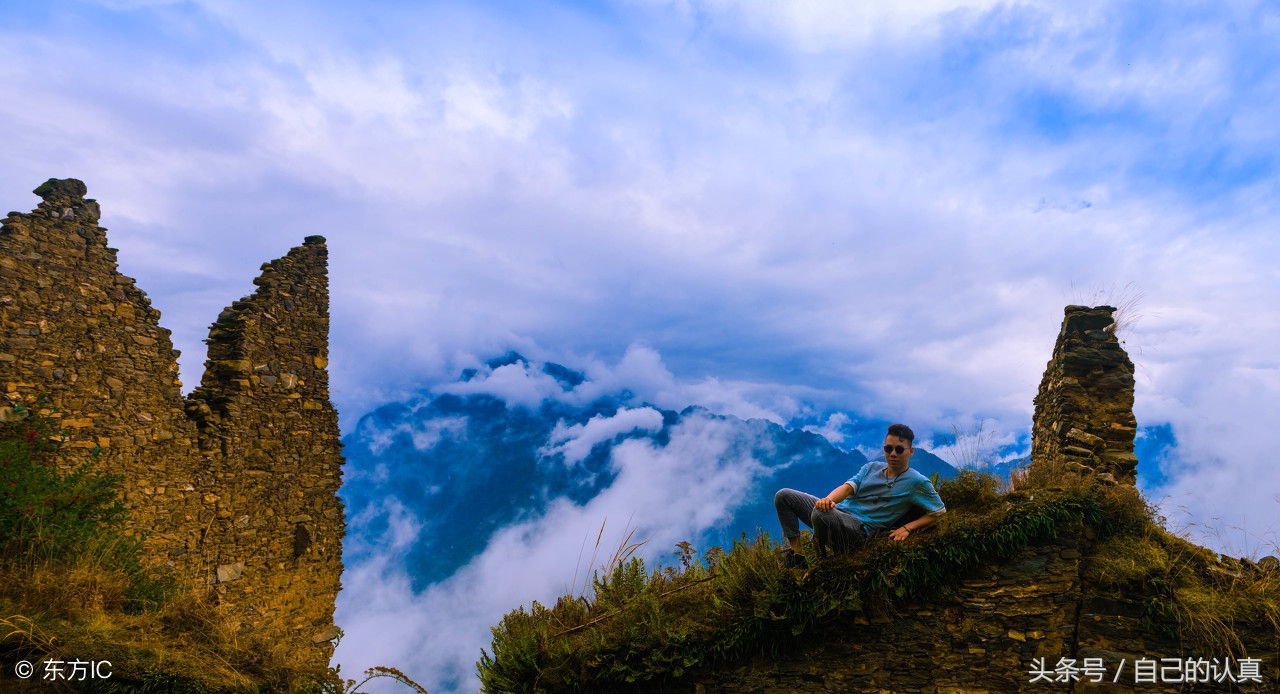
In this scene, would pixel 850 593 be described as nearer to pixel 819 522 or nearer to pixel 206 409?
pixel 819 522

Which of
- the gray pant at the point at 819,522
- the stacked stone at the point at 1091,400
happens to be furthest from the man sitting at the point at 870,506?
the stacked stone at the point at 1091,400

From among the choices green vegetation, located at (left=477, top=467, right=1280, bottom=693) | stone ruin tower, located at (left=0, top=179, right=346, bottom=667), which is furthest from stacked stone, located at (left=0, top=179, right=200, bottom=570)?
green vegetation, located at (left=477, top=467, right=1280, bottom=693)

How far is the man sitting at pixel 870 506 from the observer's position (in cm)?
703

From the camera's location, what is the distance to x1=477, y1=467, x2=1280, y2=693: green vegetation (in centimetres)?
650

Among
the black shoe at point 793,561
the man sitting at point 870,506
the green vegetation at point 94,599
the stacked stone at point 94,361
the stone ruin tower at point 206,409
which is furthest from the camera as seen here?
the stone ruin tower at point 206,409

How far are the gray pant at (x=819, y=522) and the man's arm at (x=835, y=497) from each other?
6cm

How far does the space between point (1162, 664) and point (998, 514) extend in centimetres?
177

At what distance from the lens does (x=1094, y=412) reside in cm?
959

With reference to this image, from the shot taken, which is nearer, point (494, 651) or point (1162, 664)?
point (1162, 664)

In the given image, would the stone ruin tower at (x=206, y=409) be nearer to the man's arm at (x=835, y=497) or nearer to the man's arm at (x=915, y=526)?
the man's arm at (x=835, y=497)

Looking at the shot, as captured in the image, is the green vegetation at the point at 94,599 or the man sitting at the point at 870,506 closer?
the green vegetation at the point at 94,599

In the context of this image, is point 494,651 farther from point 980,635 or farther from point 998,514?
point 998,514

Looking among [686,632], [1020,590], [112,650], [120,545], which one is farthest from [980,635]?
[120,545]

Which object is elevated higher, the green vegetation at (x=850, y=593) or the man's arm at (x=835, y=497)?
the man's arm at (x=835, y=497)
